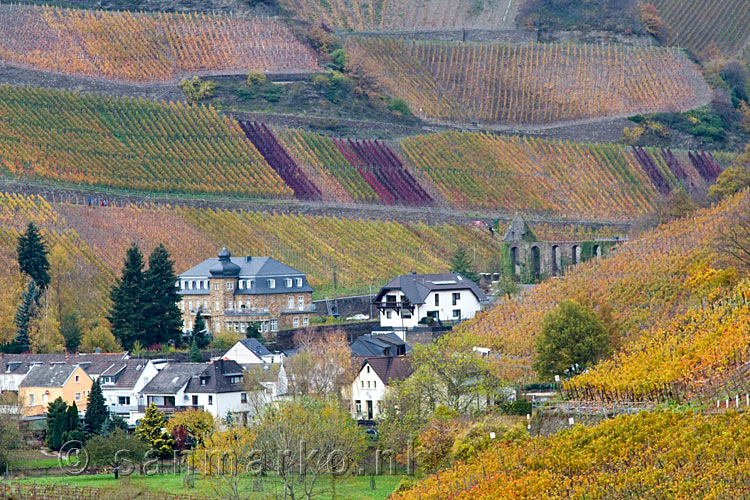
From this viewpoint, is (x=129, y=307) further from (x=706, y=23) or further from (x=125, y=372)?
(x=706, y=23)

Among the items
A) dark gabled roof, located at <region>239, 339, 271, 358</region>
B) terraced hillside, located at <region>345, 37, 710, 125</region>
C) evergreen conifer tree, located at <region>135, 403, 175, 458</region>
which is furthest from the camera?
terraced hillside, located at <region>345, 37, 710, 125</region>

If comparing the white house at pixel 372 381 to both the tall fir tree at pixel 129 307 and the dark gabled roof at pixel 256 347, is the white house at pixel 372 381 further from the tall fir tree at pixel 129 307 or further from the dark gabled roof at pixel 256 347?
the tall fir tree at pixel 129 307

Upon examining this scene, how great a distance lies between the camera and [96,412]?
51594 millimetres

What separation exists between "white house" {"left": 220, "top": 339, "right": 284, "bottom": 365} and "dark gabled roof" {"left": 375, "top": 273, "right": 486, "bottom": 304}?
9.01m

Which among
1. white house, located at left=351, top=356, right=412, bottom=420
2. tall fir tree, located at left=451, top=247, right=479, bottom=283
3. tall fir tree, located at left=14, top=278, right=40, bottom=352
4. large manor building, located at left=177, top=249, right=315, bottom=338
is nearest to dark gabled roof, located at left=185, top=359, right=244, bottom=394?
white house, located at left=351, top=356, right=412, bottom=420

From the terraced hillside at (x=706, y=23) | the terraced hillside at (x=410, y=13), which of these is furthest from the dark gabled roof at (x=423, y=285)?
the terraced hillside at (x=706, y=23)

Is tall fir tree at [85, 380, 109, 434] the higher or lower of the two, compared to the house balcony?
lower

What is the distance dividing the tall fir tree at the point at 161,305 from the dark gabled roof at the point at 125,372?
6.59m

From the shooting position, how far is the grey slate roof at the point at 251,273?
69875mm

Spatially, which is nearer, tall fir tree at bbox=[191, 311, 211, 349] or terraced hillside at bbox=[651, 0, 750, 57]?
tall fir tree at bbox=[191, 311, 211, 349]

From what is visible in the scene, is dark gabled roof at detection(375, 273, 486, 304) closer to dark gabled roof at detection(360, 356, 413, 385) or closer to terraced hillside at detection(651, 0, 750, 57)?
dark gabled roof at detection(360, 356, 413, 385)

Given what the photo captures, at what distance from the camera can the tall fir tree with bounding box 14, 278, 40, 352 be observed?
62.4m

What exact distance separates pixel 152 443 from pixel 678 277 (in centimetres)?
1738

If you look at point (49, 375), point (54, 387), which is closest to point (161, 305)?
point (49, 375)
